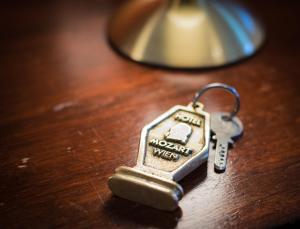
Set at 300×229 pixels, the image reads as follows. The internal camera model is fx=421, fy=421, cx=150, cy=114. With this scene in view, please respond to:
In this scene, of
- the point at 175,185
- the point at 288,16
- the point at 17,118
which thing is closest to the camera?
the point at 175,185

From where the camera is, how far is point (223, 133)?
0.45 m

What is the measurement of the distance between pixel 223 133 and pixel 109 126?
127mm

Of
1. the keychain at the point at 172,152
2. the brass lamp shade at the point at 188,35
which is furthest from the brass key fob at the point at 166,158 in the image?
the brass lamp shade at the point at 188,35

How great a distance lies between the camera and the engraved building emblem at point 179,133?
0.41 meters

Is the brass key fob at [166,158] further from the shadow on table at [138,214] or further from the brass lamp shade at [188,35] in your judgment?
the brass lamp shade at [188,35]

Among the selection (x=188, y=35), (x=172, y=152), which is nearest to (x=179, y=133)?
(x=172, y=152)

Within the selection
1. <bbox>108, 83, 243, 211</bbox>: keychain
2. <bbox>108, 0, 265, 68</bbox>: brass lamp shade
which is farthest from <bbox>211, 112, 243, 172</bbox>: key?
<bbox>108, 0, 265, 68</bbox>: brass lamp shade

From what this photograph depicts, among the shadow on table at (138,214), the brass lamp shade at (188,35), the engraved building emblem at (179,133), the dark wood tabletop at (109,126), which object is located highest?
the brass lamp shade at (188,35)

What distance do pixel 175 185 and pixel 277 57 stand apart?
1.07ft

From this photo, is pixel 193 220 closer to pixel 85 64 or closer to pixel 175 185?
pixel 175 185

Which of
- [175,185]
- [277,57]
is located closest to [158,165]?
[175,185]

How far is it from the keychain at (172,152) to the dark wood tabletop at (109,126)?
0.01 metres

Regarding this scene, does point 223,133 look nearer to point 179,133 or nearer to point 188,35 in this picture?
point 179,133

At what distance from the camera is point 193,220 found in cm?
37
